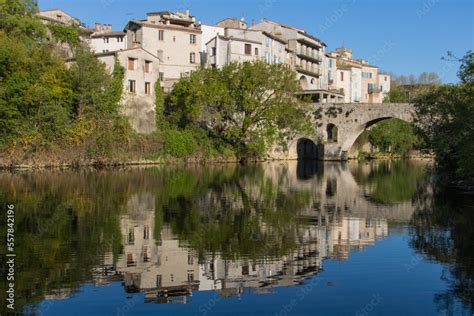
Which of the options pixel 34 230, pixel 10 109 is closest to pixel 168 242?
pixel 34 230

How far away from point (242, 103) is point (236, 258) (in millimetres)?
50324

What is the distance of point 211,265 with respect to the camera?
15.9 metres

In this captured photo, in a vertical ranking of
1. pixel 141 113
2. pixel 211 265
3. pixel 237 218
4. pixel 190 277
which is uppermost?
pixel 141 113

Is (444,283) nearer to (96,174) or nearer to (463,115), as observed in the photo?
(463,115)

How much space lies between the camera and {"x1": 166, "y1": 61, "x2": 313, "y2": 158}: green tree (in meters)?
65.2

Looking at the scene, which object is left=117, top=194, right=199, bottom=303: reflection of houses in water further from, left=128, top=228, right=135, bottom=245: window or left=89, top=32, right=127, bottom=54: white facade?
left=89, top=32, right=127, bottom=54: white facade

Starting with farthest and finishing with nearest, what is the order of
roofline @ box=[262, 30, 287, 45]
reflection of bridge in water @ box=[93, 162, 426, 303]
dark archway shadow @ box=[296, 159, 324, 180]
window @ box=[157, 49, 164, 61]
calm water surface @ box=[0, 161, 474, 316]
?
roofline @ box=[262, 30, 287, 45] → window @ box=[157, 49, 164, 61] → dark archway shadow @ box=[296, 159, 324, 180] → reflection of bridge in water @ box=[93, 162, 426, 303] → calm water surface @ box=[0, 161, 474, 316]

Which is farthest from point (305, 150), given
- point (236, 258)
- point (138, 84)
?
point (236, 258)

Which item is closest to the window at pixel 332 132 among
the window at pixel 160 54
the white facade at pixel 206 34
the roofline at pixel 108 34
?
the white facade at pixel 206 34

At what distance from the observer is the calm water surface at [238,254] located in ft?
42.4

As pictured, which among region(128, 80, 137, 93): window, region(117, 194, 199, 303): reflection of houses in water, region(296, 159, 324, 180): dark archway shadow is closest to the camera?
region(117, 194, 199, 303): reflection of houses in water

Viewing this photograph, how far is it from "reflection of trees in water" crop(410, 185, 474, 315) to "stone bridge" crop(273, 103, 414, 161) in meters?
41.2

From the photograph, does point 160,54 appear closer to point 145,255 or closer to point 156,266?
point 145,255

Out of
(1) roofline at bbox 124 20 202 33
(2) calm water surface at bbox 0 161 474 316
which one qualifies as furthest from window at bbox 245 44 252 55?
(2) calm water surface at bbox 0 161 474 316
